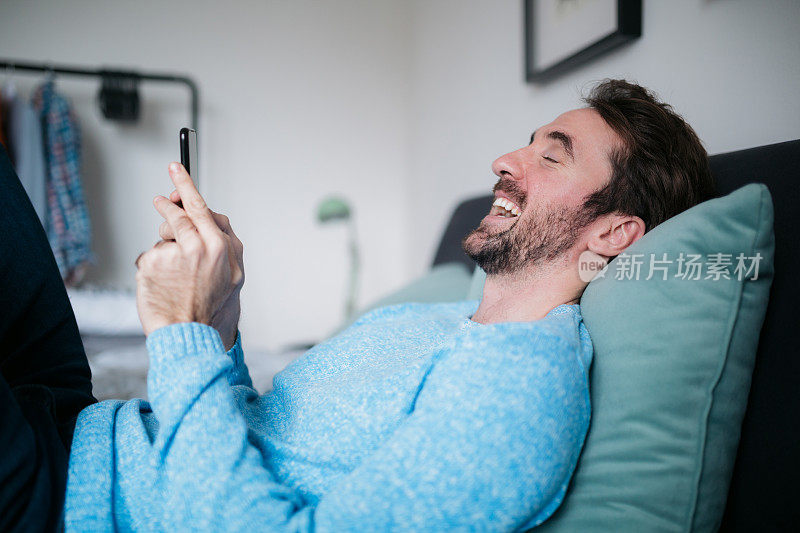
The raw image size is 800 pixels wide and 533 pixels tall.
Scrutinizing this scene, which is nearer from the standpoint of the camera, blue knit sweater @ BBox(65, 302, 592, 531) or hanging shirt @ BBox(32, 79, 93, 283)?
blue knit sweater @ BBox(65, 302, 592, 531)

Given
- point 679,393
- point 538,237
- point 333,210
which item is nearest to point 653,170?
point 538,237

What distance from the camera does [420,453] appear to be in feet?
1.99

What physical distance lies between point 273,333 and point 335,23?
1.80 m

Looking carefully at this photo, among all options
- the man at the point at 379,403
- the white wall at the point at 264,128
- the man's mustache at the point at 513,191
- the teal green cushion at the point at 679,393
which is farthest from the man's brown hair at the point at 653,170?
the white wall at the point at 264,128

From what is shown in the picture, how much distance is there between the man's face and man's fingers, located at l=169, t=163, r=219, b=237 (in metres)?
0.50

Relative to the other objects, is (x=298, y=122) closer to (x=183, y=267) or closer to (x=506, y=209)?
(x=506, y=209)

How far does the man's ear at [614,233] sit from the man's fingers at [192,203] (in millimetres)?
675

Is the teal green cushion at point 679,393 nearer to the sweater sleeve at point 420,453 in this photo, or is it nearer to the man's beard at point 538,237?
the sweater sleeve at point 420,453

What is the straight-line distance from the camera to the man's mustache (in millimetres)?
1017

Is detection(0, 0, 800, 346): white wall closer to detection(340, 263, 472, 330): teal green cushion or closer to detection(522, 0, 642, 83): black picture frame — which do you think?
detection(522, 0, 642, 83): black picture frame

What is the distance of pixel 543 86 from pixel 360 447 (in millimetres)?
1327

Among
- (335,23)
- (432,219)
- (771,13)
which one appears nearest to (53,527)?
(771,13)

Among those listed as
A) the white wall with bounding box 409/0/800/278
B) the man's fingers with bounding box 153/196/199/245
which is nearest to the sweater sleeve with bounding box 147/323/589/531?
the man's fingers with bounding box 153/196/199/245

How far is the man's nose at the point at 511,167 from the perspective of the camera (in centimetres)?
104
